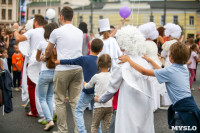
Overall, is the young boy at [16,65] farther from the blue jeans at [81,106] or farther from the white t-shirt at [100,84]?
the white t-shirt at [100,84]

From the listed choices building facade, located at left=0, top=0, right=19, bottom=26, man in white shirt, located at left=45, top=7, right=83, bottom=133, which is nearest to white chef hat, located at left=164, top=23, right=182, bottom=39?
man in white shirt, located at left=45, top=7, right=83, bottom=133

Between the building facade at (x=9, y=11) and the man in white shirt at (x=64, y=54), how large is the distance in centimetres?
8591

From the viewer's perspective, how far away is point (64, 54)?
5.36 meters

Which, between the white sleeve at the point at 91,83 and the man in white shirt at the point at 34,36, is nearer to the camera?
the white sleeve at the point at 91,83

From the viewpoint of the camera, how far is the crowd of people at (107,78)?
3.80 meters

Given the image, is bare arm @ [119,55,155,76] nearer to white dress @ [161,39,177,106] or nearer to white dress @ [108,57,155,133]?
white dress @ [108,57,155,133]

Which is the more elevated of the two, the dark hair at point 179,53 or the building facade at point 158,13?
the building facade at point 158,13

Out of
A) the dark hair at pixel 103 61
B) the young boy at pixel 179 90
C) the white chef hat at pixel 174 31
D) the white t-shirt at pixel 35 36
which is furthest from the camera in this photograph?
the white chef hat at pixel 174 31

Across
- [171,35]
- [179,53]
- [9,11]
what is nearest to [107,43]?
[171,35]

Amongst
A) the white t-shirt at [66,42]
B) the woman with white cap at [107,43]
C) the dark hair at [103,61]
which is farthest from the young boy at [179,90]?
the woman with white cap at [107,43]

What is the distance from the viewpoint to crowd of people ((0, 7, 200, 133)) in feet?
12.5

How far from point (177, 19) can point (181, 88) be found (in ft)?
248

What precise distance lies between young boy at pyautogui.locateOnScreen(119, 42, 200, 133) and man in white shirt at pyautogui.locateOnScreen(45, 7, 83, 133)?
176 cm

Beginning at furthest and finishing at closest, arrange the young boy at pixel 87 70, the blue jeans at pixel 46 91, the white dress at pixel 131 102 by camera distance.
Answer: the blue jeans at pixel 46 91
the young boy at pixel 87 70
the white dress at pixel 131 102
